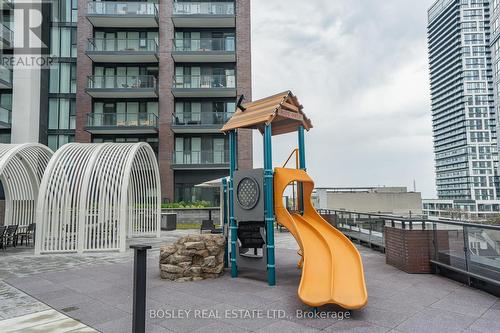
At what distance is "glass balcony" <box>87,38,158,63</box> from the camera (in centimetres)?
2659

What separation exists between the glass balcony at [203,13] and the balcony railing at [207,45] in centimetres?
171

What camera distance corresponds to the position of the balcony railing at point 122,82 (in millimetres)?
26609

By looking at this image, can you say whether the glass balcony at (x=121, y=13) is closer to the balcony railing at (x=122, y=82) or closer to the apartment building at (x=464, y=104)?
the balcony railing at (x=122, y=82)

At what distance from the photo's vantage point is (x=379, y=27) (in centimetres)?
1342

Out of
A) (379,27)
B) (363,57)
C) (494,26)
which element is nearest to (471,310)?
(379,27)

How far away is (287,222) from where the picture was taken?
273 inches

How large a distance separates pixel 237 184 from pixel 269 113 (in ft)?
5.70

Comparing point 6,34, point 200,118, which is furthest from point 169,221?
point 6,34

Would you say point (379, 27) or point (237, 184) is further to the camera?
point (379, 27)

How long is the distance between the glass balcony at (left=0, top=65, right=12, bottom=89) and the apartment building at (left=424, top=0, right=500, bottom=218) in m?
138

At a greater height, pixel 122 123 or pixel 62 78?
pixel 62 78

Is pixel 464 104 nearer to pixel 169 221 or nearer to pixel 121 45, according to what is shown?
pixel 121 45

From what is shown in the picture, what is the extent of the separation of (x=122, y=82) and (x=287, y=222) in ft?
78.5

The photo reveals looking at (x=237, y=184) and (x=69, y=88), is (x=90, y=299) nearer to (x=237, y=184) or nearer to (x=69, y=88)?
(x=237, y=184)
